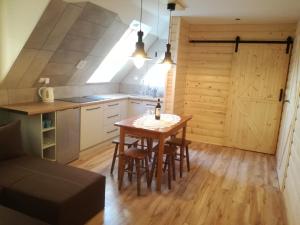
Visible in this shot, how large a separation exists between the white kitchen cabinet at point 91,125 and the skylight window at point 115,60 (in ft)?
3.22

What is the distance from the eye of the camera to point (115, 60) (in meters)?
5.30

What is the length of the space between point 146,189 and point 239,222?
114 centimetres

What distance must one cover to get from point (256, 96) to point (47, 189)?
411 centimetres

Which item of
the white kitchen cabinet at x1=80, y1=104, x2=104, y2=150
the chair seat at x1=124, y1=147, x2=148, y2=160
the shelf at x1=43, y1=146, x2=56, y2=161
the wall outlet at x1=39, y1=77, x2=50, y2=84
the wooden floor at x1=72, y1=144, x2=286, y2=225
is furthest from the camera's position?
the white kitchen cabinet at x1=80, y1=104, x2=104, y2=150

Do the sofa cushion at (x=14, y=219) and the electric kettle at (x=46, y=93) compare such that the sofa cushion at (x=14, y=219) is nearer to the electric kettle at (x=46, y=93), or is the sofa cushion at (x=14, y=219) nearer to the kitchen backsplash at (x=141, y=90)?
the electric kettle at (x=46, y=93)

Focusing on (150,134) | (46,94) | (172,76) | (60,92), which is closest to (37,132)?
(46,94)

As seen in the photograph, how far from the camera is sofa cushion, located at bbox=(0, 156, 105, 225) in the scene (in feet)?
6.84

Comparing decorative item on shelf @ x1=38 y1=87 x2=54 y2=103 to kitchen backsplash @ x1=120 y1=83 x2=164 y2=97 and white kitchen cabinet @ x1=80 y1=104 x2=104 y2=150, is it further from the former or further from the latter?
kitchen backsplash @ x1=120 y1=83 x2=164 y2=97

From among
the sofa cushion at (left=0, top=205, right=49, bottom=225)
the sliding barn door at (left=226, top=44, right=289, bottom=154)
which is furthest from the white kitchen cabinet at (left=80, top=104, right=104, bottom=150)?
the sliding barn door at (left=226, top=44, right=289, bottom=154)

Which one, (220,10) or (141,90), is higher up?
(220,10)

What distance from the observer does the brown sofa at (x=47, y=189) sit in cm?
209

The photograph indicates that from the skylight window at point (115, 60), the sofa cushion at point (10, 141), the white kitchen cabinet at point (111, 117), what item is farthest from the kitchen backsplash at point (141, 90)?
the sofa cushion at point (10, 141)

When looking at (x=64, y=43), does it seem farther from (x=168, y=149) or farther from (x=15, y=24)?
(x=168, y=149)

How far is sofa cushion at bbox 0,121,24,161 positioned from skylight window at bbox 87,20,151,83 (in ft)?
7.81
